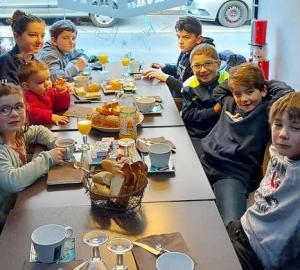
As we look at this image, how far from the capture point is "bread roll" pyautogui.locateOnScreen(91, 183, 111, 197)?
5.15 ft

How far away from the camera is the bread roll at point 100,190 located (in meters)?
1.57

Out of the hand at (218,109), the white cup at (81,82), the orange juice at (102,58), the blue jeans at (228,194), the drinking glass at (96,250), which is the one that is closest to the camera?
the drinking glass at (96,250)

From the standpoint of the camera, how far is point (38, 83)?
8.06ft

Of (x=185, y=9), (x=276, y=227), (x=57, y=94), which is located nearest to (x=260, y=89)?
(x=276, y=227)

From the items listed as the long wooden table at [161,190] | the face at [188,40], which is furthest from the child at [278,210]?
the face at [188,40]

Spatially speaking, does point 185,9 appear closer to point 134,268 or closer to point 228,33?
point 228,33

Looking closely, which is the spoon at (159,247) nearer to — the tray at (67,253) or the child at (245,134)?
the tray at (67,253)

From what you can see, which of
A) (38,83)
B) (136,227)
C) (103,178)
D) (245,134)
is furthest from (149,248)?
(38,83)

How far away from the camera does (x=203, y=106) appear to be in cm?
283

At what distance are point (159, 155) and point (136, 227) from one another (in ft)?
1.36

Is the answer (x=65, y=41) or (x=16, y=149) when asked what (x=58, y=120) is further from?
(x=65, y=41)

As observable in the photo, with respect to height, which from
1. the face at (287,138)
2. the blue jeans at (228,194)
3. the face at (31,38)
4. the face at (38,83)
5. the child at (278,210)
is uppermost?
the face at (31,38)

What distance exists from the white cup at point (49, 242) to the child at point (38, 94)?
3.67 ft

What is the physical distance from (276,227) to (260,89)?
2.88 feet
